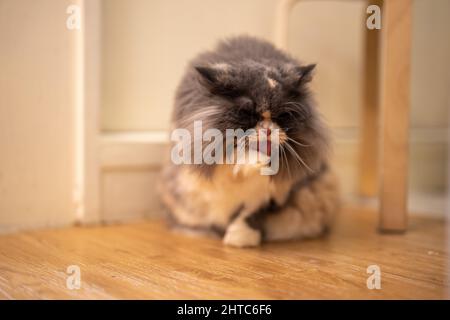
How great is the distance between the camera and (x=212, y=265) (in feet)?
4.28

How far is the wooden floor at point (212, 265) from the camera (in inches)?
43.1

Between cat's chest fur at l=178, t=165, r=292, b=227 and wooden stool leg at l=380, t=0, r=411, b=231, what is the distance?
15.4 inches

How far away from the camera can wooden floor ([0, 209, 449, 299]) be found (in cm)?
110

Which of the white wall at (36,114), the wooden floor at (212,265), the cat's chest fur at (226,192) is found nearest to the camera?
the wooden floor at (212,265)

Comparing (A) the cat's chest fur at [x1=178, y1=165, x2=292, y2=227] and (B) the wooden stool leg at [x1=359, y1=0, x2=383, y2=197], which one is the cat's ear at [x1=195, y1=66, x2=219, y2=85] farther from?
(B) the wooden stool leg at [x1=359, y1=0, x2=383, y2=197]

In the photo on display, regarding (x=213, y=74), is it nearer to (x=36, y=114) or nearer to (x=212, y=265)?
(x=212, y=265)

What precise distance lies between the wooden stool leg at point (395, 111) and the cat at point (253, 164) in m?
0.17

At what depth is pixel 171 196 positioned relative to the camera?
167 cm

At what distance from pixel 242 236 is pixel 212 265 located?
0.72ft

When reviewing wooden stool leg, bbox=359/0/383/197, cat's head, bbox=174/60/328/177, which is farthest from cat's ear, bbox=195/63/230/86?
wooden stool leg, bbox=359/0/383/197

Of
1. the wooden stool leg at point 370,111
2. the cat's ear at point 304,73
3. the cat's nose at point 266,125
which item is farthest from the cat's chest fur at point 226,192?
the wooden stool leg at point 370,111

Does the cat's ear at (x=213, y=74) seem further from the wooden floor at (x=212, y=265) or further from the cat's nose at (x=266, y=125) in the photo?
the wooden floor at (x=212, y=265)
